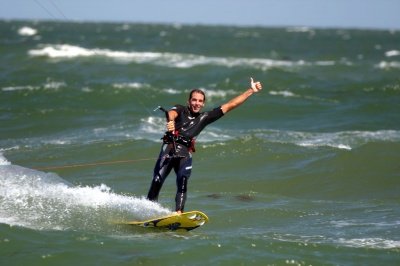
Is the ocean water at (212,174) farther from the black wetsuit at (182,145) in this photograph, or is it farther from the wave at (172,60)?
the wave at (172,60)

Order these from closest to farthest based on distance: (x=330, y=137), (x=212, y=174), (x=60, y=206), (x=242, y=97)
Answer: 1. (x=242, y=97)
2. (x=60, y=206)
3. (x=212, y=174)
4. (x=330, y=137)

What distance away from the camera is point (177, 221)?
898 cm

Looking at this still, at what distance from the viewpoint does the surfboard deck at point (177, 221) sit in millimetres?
8883

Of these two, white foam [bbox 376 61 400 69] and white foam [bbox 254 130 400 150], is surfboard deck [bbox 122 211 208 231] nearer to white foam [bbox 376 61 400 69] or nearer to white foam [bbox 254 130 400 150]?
white foam [bbox 254 130 400 150]

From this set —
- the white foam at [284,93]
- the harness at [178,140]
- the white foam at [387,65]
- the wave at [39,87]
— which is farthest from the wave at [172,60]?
the harness at [178,140]

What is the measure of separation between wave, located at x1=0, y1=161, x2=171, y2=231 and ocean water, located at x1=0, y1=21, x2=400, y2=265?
22 millimetres

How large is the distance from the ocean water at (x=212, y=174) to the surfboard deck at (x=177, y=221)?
118mm

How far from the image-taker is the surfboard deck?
888 centimetres

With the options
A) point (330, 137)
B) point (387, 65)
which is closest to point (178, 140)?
point (330, 137)

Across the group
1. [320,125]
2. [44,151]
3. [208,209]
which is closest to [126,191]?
[208,209]

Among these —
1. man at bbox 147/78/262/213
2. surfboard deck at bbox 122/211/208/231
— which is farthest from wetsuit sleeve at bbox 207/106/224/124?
surfboard deck at bbox 122/211/208/231

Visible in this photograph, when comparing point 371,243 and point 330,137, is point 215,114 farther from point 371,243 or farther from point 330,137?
point 330,137

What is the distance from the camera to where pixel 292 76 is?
109ft

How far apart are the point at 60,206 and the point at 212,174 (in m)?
4.88
